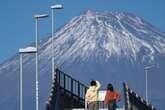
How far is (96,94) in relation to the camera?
107ft

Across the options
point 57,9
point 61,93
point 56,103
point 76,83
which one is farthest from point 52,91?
point 57,9

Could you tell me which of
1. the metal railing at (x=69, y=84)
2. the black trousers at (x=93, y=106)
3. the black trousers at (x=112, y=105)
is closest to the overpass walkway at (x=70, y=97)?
the metal railing at (x=69, y=84)

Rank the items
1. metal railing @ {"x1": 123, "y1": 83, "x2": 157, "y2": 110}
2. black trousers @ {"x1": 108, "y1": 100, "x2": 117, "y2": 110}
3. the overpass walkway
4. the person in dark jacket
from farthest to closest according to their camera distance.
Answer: the overpass walkway → metal railing @ {"x1": 123, "y1": 83, "x2": 157, "y2": 110} → black trousers @ {"x1": 108, "y1": 100, "x2": 117, "y2": 110} → the person in dark jacket

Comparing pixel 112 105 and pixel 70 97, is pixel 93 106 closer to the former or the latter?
pixel 112 105

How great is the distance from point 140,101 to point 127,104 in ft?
11.3

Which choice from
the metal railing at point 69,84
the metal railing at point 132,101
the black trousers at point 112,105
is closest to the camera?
the black trousers at point 112,105

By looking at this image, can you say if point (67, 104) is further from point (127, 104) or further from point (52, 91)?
point (127, 104)

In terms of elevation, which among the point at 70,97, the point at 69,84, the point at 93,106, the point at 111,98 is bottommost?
the point at 93,106

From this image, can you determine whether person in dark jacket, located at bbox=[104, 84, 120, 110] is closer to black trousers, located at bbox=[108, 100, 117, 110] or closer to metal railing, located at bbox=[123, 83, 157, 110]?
black trousers, located at bbox=[108, 100, 117, 110]

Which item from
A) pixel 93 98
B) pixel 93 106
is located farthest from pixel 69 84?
pixel 93 106

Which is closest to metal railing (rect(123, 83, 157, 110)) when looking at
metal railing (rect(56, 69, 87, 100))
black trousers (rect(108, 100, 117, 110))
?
black trousers (rect(108, 100, 117, 110))

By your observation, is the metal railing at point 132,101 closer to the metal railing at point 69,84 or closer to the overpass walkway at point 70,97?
the overpass walkway at point 70,97

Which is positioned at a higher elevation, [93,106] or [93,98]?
[93,98]

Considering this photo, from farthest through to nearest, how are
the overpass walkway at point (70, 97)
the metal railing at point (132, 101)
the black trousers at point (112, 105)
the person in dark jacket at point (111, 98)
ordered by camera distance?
the overpass walkway at point (70, 97), the metal railing at point (132, 101), the black trousers at point (112, 105), the person in dark jacket at point (111, 98)
